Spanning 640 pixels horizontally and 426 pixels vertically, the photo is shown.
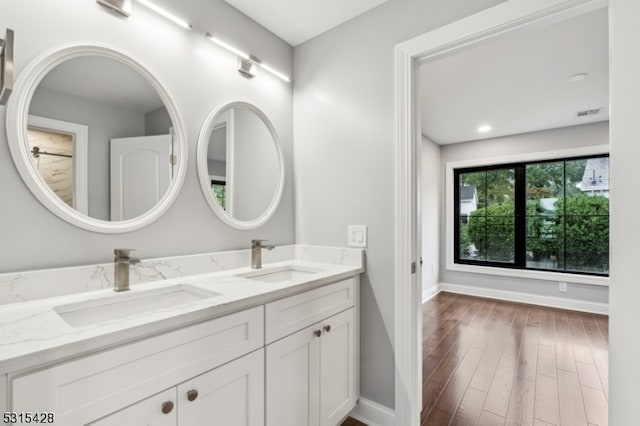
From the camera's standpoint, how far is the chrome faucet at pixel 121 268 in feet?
3.94

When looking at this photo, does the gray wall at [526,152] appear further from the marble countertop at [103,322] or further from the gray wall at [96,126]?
the gray wall at [96,126]

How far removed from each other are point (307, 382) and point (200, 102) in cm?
152

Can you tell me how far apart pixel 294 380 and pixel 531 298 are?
4.07m

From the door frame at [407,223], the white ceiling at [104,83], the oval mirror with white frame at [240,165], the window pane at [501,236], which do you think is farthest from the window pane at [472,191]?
the white ceiling at [104,83]

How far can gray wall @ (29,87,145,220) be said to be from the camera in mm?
1168

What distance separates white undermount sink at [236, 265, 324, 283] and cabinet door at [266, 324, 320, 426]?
1.30 feet

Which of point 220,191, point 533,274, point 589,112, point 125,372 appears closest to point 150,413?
point 125,372

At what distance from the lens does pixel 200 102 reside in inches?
62.6

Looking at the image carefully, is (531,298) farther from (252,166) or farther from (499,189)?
(252,166)

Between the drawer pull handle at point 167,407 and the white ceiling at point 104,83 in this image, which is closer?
the drawer pull handle at point 167,407

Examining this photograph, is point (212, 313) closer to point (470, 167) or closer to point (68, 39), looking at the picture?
point (68, 39)

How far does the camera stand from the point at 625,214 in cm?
39

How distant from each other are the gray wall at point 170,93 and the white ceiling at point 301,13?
0.07m

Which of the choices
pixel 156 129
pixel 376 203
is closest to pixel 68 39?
pixel 156 129
